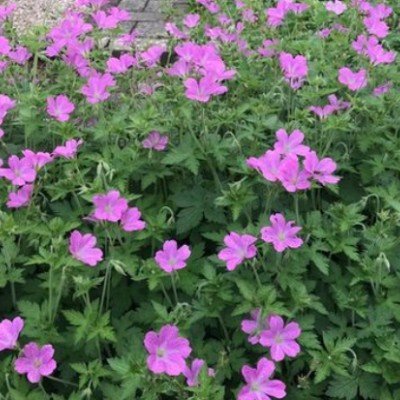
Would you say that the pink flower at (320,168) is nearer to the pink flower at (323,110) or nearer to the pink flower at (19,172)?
the pink flower at (323,110)

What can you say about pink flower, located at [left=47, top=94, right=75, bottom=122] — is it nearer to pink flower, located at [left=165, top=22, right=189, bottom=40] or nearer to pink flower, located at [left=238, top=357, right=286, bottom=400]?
pink flower, located at [left=165, top=22, right=189, bottom=40]

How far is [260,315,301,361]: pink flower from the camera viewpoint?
184 centimetres

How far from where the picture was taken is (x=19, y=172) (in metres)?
2.18

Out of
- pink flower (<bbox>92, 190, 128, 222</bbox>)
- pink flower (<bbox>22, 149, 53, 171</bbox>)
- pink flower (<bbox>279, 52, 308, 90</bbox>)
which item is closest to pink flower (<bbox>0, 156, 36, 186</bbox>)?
pink flower (<bbox>22, 149, 53, 171</bbox>)

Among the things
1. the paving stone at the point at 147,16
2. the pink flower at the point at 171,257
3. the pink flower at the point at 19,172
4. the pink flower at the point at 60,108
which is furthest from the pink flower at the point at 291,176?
the paving stone at the point at 147,16

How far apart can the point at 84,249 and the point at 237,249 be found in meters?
0.45

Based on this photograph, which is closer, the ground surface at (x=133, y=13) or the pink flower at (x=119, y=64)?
the pink flower at (x=119, y=64)

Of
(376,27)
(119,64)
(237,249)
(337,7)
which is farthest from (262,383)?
(337,7)

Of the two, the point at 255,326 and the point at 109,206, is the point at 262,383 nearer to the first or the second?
the point at 255,326

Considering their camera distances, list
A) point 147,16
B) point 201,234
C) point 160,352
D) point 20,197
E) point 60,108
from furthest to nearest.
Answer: point 147,16 → point 60,108 → point 201,234 → point 20,197 → point 160,352

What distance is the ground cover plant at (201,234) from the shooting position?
1.89 meters

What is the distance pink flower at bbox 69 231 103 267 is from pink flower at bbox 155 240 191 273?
0.58 feet

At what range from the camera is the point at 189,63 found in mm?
2572

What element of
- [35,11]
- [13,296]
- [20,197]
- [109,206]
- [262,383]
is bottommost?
[35,11]
